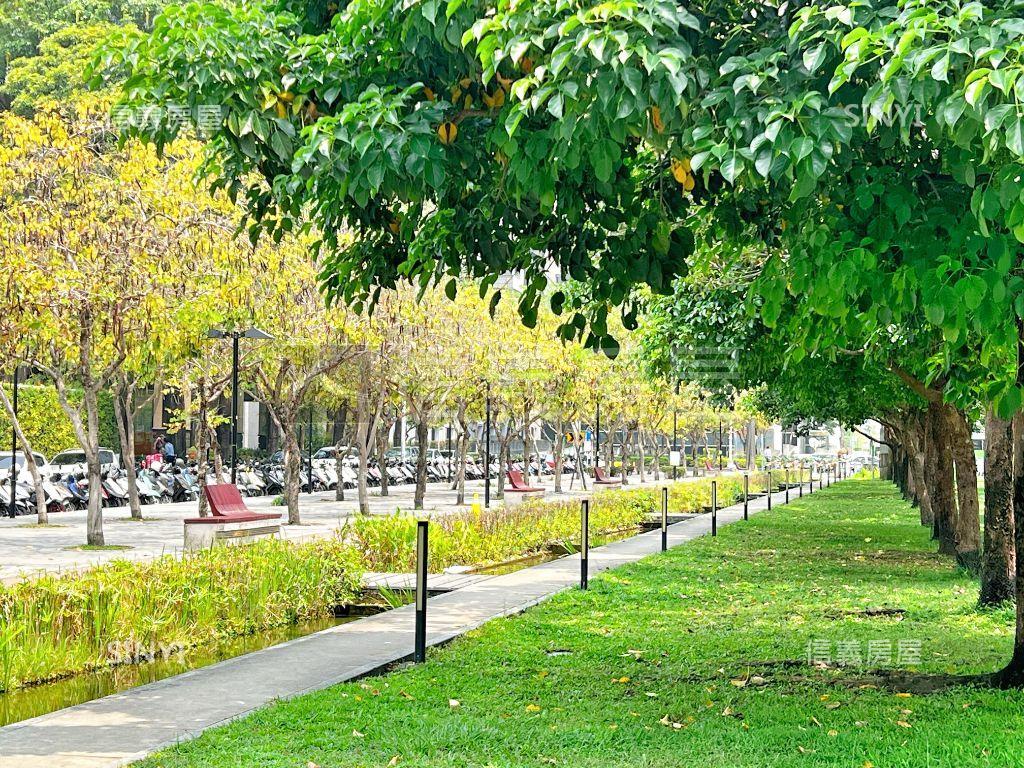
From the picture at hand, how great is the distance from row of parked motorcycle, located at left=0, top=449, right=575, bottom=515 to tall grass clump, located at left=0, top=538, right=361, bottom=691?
8.98 metres

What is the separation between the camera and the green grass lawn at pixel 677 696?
22.7ft

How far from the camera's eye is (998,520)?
43.5ft

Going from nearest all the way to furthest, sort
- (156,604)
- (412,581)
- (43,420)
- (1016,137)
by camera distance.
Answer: (1016,137) < (156,604) < (412,581) < (43,420)

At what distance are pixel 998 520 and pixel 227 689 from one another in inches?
340

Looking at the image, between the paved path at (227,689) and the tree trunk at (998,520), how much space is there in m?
4.93

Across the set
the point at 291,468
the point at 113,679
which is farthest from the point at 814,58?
the point at 291,468

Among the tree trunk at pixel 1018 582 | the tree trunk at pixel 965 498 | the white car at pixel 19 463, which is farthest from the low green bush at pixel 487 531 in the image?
the white car at pixel 19 463

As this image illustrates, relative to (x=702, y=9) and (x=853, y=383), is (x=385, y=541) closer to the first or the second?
(x=853, y=383)

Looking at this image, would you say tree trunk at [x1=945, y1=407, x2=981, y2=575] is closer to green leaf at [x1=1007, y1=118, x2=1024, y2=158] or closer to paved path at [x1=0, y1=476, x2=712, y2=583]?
paved path at [x1=0, y1=476, x2=712, y2=583]

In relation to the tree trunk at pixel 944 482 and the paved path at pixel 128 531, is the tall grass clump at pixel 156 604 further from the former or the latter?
the tree trunk at pixel 944 482

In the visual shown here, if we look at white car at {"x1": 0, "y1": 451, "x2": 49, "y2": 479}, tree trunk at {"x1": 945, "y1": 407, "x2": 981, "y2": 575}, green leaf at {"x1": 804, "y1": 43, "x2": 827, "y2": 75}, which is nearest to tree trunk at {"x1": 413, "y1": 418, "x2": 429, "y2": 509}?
white car at {"x1": 0, "y1": 451, "x2": 49, "y2": 479}

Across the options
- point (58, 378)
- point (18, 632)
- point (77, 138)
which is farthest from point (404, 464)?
point (18, 632)

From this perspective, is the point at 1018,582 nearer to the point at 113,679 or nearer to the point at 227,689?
the point at 227,689

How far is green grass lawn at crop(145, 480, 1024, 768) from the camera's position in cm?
691
